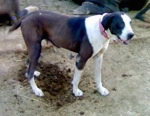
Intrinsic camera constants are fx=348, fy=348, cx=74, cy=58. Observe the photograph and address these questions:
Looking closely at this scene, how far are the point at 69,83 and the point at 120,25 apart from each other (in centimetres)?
109

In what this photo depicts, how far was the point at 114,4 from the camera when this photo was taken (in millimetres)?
5750

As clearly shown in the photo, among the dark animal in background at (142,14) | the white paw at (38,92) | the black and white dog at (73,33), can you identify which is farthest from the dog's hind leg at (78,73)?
the dark animal in background at (142,14)

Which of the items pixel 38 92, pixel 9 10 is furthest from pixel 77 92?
pixel 9 10

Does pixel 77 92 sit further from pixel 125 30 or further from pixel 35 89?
pixel 125 30

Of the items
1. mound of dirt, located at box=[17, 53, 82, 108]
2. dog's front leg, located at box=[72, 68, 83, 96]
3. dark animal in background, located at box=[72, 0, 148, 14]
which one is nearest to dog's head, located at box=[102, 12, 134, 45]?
dog's front leg, located at box=[72, 68, 83, 96]

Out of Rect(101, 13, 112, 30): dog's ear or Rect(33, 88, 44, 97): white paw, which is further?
Rect(33, 88, 44, 97): white paw

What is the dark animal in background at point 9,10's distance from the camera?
5023mm

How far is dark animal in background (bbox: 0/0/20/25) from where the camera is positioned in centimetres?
502

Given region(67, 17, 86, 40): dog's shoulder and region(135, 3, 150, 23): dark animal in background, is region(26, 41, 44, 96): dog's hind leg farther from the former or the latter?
region(135, 3, 150, 23): dark animal in background

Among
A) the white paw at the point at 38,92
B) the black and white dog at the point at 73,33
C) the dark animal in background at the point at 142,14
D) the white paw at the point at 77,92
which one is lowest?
the dark animal in background at the point at 142,14

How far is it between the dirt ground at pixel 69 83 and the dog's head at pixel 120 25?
81 cm

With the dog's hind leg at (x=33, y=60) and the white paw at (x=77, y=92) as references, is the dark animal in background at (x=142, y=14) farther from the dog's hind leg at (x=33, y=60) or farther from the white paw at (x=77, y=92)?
the dog's hind leg at (x=33, y=60)

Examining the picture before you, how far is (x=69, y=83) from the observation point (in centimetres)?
397

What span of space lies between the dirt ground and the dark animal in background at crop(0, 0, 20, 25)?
0.94 feet
